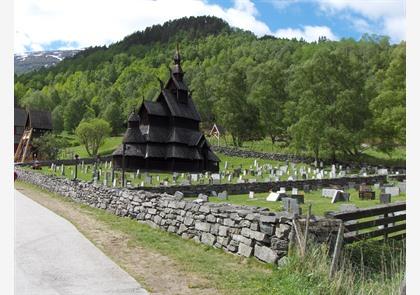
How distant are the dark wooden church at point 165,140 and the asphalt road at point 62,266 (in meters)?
29.3

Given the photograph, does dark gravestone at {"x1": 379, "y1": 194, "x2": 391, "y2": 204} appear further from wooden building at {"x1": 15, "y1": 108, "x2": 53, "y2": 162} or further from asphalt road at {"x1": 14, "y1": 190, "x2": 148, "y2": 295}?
wooden building at {"x1": 15, "y1": 108, "x2": 53, "y2": 162}

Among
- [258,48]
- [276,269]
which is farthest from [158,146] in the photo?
[258,48]

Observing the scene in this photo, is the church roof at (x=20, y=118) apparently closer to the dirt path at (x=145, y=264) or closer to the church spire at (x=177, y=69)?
the church spire at (x=177, y=69)

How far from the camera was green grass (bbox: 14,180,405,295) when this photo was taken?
6945mm

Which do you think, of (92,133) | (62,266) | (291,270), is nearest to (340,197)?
(291,270)

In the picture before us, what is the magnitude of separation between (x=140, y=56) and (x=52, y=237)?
544 feet

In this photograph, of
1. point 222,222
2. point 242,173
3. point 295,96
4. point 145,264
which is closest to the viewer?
point 145,264

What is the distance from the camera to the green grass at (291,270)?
22.8 ft

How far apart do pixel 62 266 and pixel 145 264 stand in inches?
63.6

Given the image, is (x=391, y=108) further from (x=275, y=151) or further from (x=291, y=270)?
(x=291, y=270)

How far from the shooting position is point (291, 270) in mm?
7602

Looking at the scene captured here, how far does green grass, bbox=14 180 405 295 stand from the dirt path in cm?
24

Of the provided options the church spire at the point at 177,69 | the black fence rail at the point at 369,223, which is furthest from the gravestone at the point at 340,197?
the church spire at the point at 177,69

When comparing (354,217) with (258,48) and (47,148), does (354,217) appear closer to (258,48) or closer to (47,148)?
(47,148)
